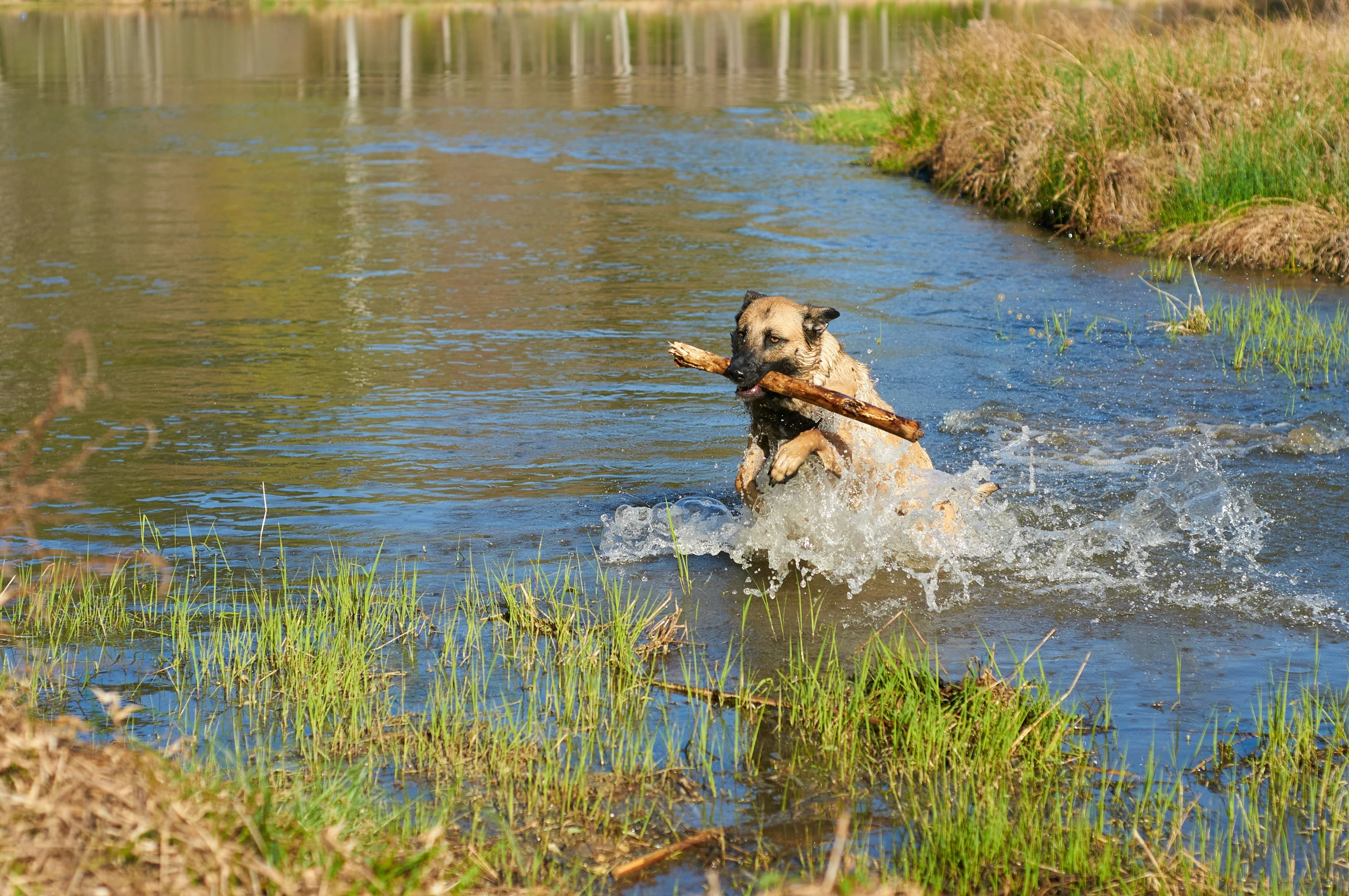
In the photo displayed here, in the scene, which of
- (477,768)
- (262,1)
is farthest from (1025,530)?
(262,1)

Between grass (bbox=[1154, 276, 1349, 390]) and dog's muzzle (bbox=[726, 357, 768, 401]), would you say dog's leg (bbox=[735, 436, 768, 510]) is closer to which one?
dog's muzzle (bbox=[726, 357, 768, 401])

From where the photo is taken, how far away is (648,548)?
7117 millimetres

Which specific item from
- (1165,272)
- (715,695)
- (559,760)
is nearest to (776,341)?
(715,695)

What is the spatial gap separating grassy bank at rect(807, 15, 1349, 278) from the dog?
9.11 metres

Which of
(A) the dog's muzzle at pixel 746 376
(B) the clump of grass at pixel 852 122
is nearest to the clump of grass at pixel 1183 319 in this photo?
(A) the dog's muzzle at pixel 746 376

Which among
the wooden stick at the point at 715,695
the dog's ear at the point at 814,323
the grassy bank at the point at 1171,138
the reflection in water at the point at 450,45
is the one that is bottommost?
the wooden stick at the point at 715,695

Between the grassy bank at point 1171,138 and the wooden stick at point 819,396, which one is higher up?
the grassy bank at point 1171,138

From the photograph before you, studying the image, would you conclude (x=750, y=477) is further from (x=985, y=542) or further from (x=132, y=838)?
(x=132, y=838)

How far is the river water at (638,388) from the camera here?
21.9 feet

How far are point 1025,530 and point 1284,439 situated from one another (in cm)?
274

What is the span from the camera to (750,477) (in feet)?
23.0

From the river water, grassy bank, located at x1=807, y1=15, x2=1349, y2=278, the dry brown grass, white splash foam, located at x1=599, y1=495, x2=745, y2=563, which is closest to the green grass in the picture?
the river water

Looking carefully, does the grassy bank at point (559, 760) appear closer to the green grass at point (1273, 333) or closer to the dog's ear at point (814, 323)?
the dog's ear at point (814, 323)

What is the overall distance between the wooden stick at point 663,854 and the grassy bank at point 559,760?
0.03m
